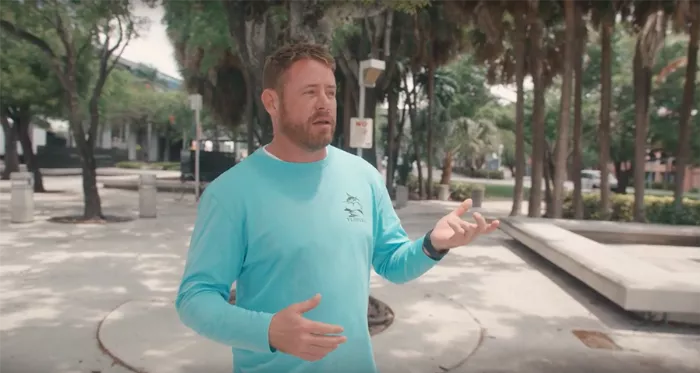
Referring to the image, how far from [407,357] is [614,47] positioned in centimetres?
2113

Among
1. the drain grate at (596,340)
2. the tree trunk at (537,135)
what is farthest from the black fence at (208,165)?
the drain grate at (596,340)

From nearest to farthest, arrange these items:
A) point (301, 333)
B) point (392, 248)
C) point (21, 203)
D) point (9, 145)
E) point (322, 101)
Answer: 1. point (301, 333)
2. point (322, 101)
3. point (392, 248)
4. point (21, 203)
5. point (9, 145)

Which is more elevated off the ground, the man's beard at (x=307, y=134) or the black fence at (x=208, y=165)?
the man's beard at (x=307, y=134)

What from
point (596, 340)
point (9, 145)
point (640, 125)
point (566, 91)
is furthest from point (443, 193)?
point (9, 145)

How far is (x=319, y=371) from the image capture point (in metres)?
1.68

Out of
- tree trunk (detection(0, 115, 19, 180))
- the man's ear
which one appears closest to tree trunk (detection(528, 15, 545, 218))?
the man's ear

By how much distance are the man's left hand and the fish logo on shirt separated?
0.27 metres

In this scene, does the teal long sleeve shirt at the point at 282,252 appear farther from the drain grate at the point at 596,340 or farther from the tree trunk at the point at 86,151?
the tree trunk at the point at 86,151

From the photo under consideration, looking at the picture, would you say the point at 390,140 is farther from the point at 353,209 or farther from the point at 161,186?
the point at 353,209

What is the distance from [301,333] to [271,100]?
0.76 metres

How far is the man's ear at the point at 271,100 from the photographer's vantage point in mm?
1727

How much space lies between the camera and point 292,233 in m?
1.61

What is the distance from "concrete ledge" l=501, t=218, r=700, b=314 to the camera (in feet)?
17.9

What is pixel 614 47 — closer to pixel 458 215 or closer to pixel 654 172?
pixel 458 215
